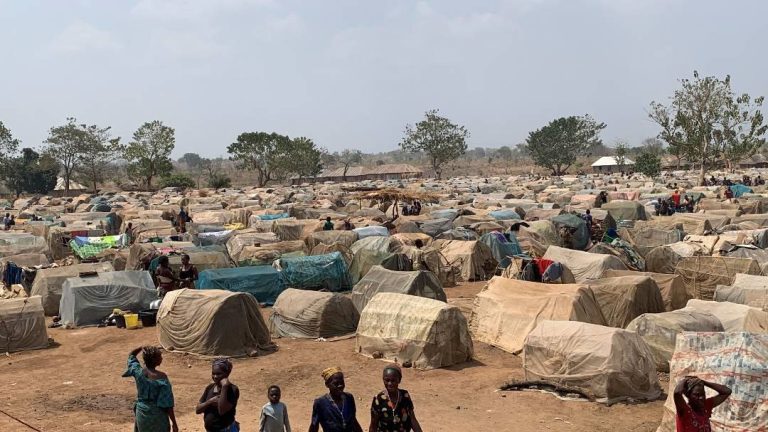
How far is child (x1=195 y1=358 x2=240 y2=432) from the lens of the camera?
6309 millimetres

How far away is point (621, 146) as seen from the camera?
4338 inches

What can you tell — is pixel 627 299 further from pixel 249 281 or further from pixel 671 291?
pixel 249 281

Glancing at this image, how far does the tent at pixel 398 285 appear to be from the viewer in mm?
16000

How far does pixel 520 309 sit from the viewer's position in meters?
14.1

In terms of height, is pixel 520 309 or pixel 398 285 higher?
pixel 398 285

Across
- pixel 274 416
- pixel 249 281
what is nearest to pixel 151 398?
pixel 274 416

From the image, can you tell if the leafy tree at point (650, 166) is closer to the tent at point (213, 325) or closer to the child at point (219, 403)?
the tent at point (213, 325)

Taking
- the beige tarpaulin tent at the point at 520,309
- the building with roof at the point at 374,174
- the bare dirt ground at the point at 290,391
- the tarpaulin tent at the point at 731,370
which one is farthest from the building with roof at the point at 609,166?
the tarpaulin tent at the point at 731,370

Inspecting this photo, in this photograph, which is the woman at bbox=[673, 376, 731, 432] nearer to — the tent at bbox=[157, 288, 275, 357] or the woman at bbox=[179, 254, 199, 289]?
the tent at bbox=[157, 288, 275, 357]

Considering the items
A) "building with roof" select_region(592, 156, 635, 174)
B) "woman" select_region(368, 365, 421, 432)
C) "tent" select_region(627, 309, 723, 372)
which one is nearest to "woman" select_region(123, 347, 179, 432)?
"woman" select_region(368, 365, 421, 432)

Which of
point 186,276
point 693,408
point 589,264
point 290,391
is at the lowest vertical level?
point 290,391

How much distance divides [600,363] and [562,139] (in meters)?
108

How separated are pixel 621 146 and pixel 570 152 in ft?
28.6

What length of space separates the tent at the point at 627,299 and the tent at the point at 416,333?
11.7 feet
